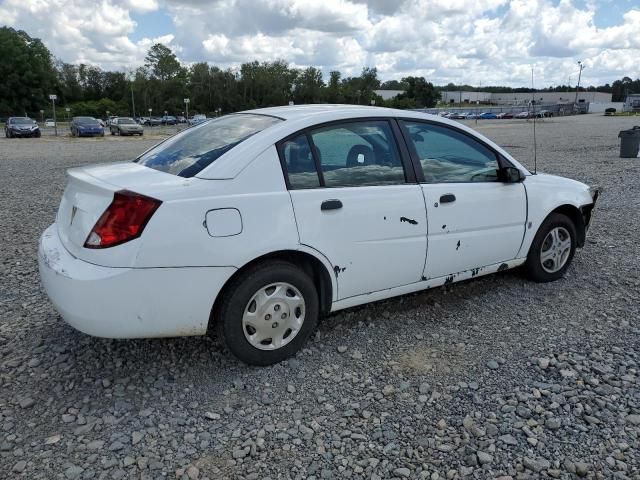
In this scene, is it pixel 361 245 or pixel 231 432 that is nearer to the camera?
pixel 231 432

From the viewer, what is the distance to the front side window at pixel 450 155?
392 centimetres

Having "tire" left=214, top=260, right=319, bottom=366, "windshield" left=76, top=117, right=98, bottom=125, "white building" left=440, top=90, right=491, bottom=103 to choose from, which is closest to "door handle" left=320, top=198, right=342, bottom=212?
"tire" left=214, top=260, right=319, bottom=366

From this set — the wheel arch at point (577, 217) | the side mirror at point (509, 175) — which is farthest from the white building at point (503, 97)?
the side mirror at point (509, 175)

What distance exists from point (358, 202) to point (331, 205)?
0.22 meters

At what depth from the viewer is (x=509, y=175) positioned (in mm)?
4215

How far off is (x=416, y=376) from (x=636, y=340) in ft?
5.65

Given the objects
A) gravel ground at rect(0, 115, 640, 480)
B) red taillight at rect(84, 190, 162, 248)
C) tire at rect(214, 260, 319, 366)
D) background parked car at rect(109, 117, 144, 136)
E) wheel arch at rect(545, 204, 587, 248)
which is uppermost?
background parked car at rect(109, 117, 144, 136)

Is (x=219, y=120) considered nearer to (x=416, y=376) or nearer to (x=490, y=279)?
(x=416, y=376)

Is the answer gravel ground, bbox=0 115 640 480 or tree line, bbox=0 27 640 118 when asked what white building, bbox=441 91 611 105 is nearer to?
tree line, bbox=0 27 640 118

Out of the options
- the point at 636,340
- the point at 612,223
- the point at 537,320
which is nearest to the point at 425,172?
the point at 537,320

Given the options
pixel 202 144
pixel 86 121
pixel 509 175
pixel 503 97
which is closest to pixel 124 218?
pixel 202 144

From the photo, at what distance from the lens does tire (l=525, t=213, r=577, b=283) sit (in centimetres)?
466

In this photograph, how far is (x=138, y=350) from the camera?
3594mm

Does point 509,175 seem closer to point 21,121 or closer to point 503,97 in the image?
point 21,121
